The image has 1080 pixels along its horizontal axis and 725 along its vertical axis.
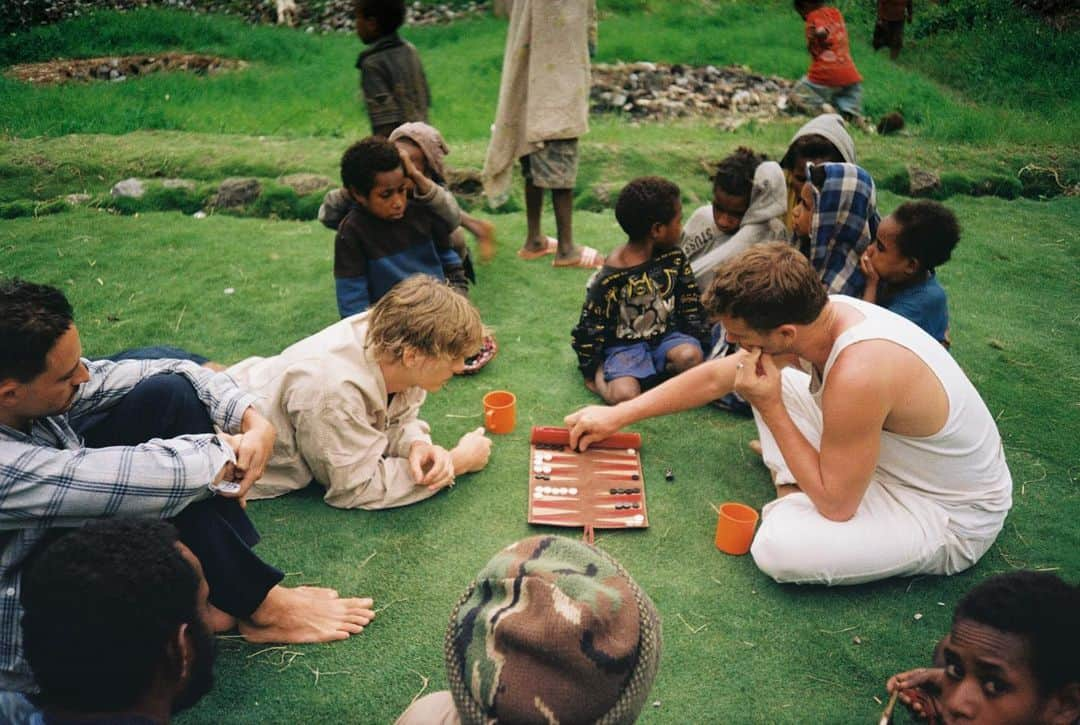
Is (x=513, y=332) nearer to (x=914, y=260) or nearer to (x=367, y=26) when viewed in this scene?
(x=367, y=26)

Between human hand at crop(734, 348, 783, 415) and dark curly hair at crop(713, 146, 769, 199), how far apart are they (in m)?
1.83

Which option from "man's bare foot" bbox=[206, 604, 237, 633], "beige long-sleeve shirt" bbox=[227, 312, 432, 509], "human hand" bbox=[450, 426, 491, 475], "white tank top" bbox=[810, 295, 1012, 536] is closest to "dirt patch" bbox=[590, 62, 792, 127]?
"human hand" bbox=[450, 426, 491, 475]

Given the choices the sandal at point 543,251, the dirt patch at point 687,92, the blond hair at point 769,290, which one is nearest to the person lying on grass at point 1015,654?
the blond hair at point 769,290

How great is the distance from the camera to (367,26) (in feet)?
18.1

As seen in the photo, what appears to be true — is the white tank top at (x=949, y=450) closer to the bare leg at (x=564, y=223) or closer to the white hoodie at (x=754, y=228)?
the white hoodie at (x=754, y=228)

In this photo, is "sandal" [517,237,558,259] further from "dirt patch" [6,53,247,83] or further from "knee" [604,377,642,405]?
"dirt patch" [6,53,247,83]

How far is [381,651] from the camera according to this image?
9.85 feet

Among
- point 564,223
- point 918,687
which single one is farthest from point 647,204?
point 918,687

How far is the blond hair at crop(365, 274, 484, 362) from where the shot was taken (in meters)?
3.39

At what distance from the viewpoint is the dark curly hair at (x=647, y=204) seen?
440 centimetres

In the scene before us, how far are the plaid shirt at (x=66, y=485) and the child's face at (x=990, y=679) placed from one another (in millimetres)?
2480

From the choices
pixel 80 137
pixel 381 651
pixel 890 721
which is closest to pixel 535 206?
pixel 381 651

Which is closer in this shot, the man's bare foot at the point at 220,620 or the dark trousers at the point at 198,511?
the dark trousers at the point at 198,511

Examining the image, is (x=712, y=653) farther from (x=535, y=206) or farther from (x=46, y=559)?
(x=535, y=206)
